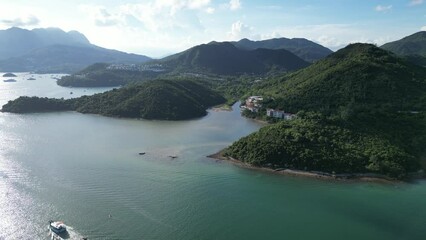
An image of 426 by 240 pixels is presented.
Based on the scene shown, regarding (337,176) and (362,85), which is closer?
(337,176)

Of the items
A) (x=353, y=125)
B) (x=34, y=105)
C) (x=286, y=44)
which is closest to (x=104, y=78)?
(x=34, y=105)

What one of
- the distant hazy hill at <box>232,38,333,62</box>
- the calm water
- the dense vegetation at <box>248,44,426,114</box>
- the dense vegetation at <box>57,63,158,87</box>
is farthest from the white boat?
the distant hazy hill at <box>232,38,333,62</box>

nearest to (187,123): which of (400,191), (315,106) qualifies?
(315,106)

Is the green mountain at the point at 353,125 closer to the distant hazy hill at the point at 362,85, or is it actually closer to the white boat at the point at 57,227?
the distant hazy hill at the point at 362,85

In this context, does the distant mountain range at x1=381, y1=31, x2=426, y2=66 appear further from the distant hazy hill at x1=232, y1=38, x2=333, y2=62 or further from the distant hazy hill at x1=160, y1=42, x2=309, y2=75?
the distant hazy hill at x1=232, y1=38, x2=333, y2=62

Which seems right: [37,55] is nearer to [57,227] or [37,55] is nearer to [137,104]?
[137,104]

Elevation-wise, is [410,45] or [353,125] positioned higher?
[410,45]
